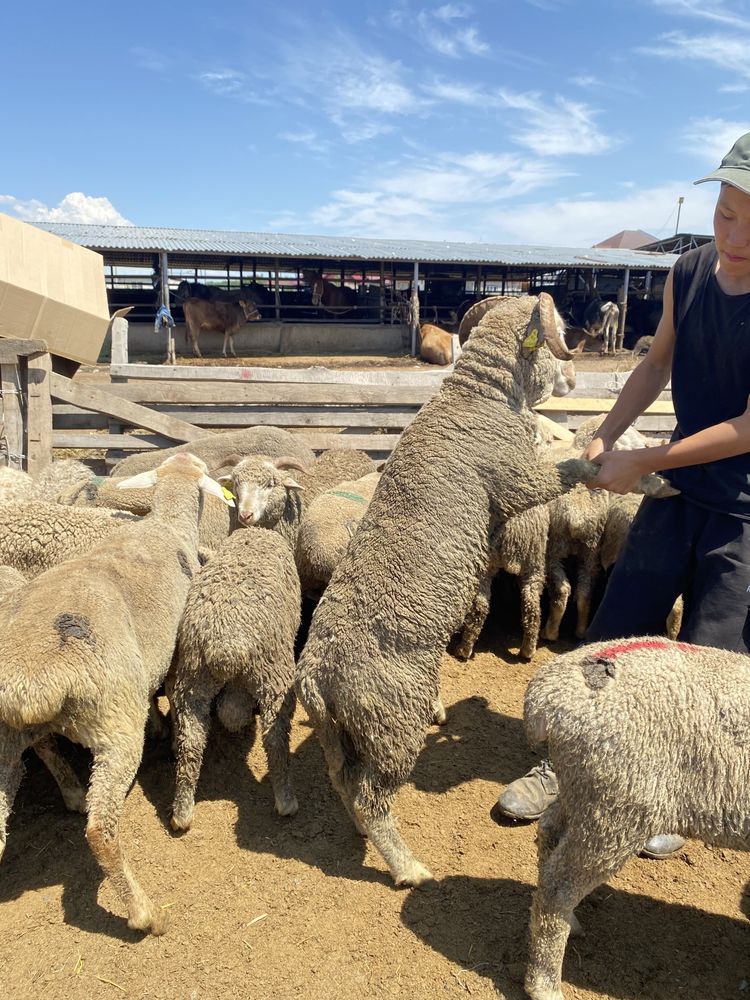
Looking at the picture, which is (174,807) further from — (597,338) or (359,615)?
(597,338)

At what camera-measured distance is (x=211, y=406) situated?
842cm

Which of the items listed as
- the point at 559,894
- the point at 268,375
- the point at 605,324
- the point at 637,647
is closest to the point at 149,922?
the point at 559,894

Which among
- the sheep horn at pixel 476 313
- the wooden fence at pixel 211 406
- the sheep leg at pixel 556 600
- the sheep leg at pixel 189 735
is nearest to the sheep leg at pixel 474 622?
the sheep leg at pixel 556 600

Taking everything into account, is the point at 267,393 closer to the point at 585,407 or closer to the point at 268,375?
the point at 268,375

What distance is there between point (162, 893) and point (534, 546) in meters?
3.20

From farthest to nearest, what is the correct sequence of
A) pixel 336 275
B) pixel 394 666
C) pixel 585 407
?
pixel 336 275
pixel 585 407
pixel 394 666

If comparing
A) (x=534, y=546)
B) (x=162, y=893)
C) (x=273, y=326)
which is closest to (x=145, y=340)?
(x=273, y=326)

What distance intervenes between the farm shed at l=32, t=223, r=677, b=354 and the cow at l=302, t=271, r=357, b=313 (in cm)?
28

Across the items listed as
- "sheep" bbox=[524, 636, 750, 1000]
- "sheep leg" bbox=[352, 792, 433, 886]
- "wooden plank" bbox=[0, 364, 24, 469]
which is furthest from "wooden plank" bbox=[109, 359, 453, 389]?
"sheep" bbox=[524, 636, 750, 1000]

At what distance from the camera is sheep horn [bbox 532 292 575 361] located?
9.78 ft

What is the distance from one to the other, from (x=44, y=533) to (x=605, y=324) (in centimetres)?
2474

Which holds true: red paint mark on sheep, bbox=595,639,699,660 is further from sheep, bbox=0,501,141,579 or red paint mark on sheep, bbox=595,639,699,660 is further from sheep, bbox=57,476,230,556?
sheep, bbox=57,476,230,556

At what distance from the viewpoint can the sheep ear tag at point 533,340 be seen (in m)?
2.97

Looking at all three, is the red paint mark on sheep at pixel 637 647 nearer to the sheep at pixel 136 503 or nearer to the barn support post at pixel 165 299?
the sheep at pixel 136 503
